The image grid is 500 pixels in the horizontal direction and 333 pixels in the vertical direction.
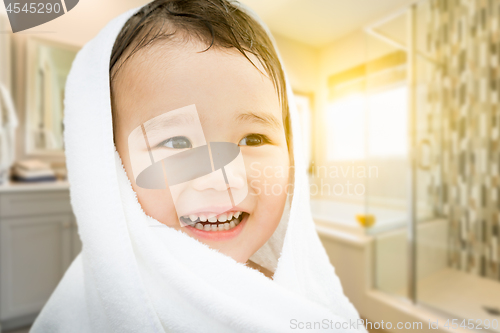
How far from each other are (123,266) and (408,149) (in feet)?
3.92

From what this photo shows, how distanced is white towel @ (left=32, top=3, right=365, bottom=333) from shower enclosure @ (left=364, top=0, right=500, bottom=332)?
3.01ft

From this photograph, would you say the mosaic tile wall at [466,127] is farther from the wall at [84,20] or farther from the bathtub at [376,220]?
the wall at [84,20]

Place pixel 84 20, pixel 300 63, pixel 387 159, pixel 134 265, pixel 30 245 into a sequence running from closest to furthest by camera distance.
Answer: pixel 134 265, pixel 84 20, pixel 300 63, pixel 30 245, pixel 387 159

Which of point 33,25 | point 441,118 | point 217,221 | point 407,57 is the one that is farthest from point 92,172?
point 441,118

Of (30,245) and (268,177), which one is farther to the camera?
(30,245)

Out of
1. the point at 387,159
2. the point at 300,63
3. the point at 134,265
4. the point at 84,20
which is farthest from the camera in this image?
the point at 387,159

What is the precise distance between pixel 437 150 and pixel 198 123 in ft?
4.69

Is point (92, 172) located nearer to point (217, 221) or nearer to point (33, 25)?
point (217, 221)

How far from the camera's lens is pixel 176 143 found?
0.23 m

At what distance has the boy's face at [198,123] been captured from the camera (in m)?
0.22

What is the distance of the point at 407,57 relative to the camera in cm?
108

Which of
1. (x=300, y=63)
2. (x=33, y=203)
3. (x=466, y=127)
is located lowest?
(x=33, y=203)

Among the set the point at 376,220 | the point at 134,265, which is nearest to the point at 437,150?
the point at 376,220

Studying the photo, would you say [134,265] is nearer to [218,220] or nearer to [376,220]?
[218,220]
